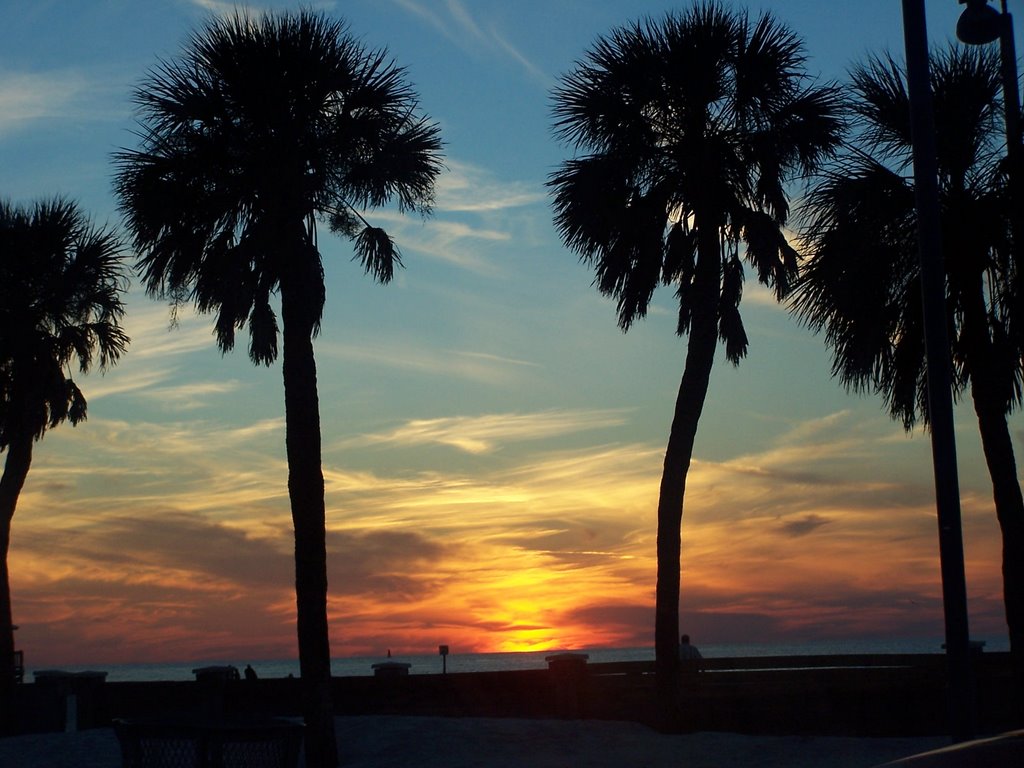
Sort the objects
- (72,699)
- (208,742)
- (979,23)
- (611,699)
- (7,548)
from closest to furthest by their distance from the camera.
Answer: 1. (208,742)
2. (979,23)
3. (611,699)
4. (72,699)
5. (7,548)

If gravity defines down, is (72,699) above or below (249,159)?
below

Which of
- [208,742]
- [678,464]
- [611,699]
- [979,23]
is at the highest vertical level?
[979,23]

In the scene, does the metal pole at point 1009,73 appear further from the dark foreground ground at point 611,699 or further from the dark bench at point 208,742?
the dark bench at point 208,742

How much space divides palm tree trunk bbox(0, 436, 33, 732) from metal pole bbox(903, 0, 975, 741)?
21318mm

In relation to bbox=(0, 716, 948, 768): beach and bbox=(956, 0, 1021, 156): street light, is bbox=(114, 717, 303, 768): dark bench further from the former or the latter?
bbox=(956, 0, 1021, 156): street light

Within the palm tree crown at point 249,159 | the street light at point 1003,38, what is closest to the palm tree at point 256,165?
the palm tree crown at point 249,159

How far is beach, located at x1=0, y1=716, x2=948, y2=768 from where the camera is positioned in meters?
17.4

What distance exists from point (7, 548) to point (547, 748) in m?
14.6

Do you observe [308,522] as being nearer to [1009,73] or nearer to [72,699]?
[72,699]

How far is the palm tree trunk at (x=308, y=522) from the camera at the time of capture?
18.5 meters

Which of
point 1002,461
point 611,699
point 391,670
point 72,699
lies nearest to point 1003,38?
point 1002,461

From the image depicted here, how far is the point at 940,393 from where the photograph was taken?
406 inches

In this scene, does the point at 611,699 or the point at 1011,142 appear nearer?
the point at 1011,142

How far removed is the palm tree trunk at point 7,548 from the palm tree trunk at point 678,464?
14365 mm
